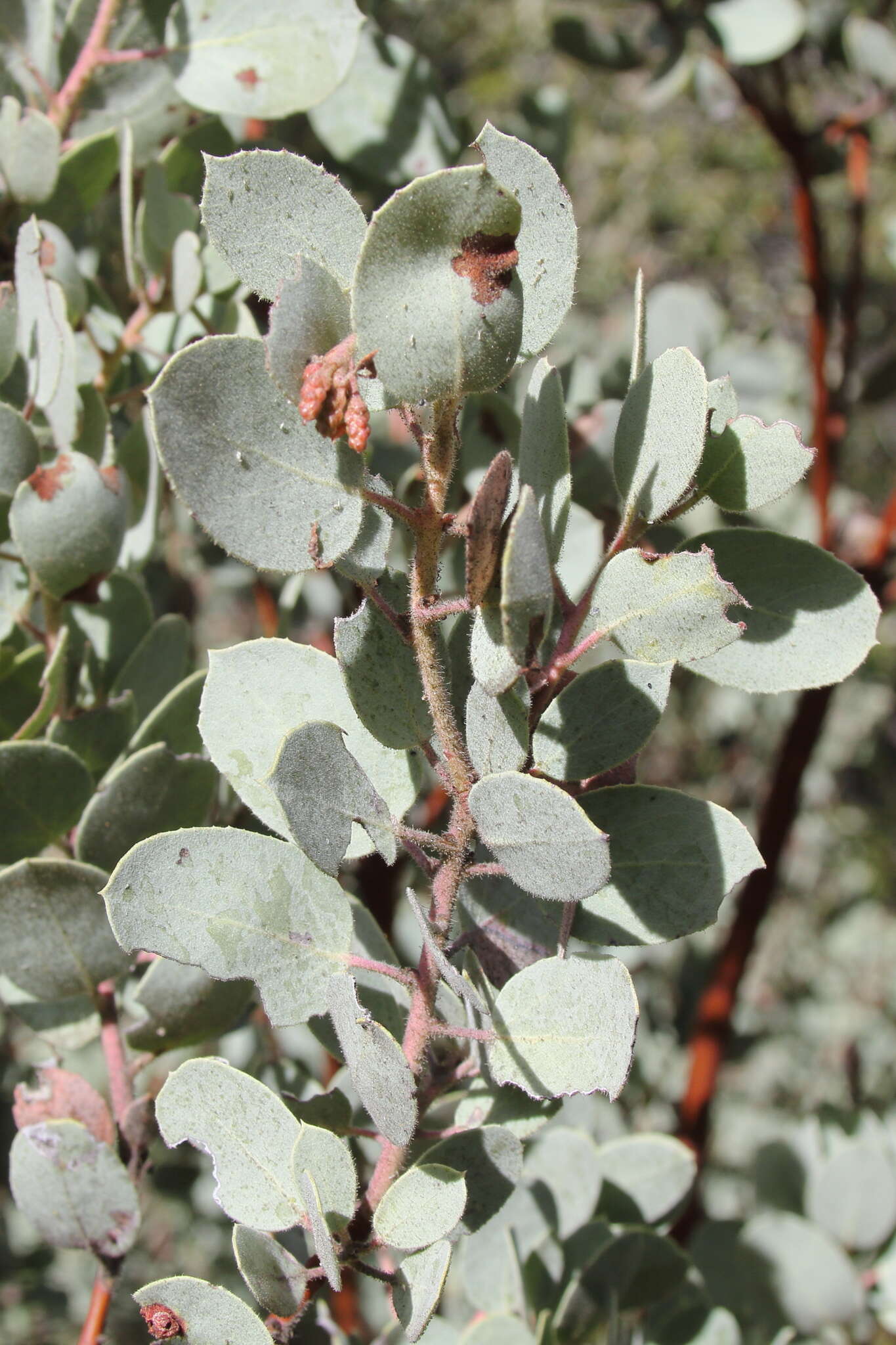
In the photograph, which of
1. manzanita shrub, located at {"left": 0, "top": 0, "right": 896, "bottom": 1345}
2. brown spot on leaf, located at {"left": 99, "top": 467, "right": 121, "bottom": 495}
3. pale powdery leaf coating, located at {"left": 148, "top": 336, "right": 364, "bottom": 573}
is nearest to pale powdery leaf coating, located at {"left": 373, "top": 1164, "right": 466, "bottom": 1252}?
manzanita shrub, located at {"left": 0, "top": 0, "right": 896, "bottom": 1345}

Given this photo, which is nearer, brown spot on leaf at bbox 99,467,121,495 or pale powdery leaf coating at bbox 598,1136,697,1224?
brown spot on leaf at bbox 99,467,121,495

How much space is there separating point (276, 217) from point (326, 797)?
0.19 metres

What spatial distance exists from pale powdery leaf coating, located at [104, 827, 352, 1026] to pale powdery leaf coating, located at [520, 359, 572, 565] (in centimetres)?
15

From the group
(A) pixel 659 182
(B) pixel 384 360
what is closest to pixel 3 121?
(B) pixel 384 360

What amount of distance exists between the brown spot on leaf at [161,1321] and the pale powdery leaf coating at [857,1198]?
56 centimetres

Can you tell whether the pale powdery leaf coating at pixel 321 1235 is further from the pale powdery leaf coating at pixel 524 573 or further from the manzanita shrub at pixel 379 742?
the pale powdery leaf coating at pixel 524 573

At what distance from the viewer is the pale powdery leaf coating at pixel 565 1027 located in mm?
391

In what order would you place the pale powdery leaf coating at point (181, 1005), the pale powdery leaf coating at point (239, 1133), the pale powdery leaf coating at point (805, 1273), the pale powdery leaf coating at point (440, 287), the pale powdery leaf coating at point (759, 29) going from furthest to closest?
the pale powdery leaf coating at point (759, 29) → the pale powdery leaf coating at point (805, 1273) → the pale powdery leaf coating at point (181, 1005) → the pale powdery leaf coating at point (239, 1133) → the pale powdery leaf coating at point (440, 287)

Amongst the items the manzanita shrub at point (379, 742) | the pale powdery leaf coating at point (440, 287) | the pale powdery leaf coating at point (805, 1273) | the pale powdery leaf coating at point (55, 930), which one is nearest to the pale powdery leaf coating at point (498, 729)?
the manzanita shrub at point (379, 742)

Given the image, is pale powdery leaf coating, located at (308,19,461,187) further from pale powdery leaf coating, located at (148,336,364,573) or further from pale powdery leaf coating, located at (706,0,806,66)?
pale powdery leaf coating, located at (148,336,364,573)

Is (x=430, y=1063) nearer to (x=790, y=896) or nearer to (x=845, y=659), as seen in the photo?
(x=845, y=659)

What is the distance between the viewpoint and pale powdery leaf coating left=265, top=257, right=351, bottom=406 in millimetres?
350

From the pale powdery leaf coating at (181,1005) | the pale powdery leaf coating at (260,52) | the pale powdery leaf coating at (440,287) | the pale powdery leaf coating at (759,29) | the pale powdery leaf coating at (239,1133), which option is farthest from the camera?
the pale powdery leaf coating at (759,29)

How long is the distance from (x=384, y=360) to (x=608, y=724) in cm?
15
